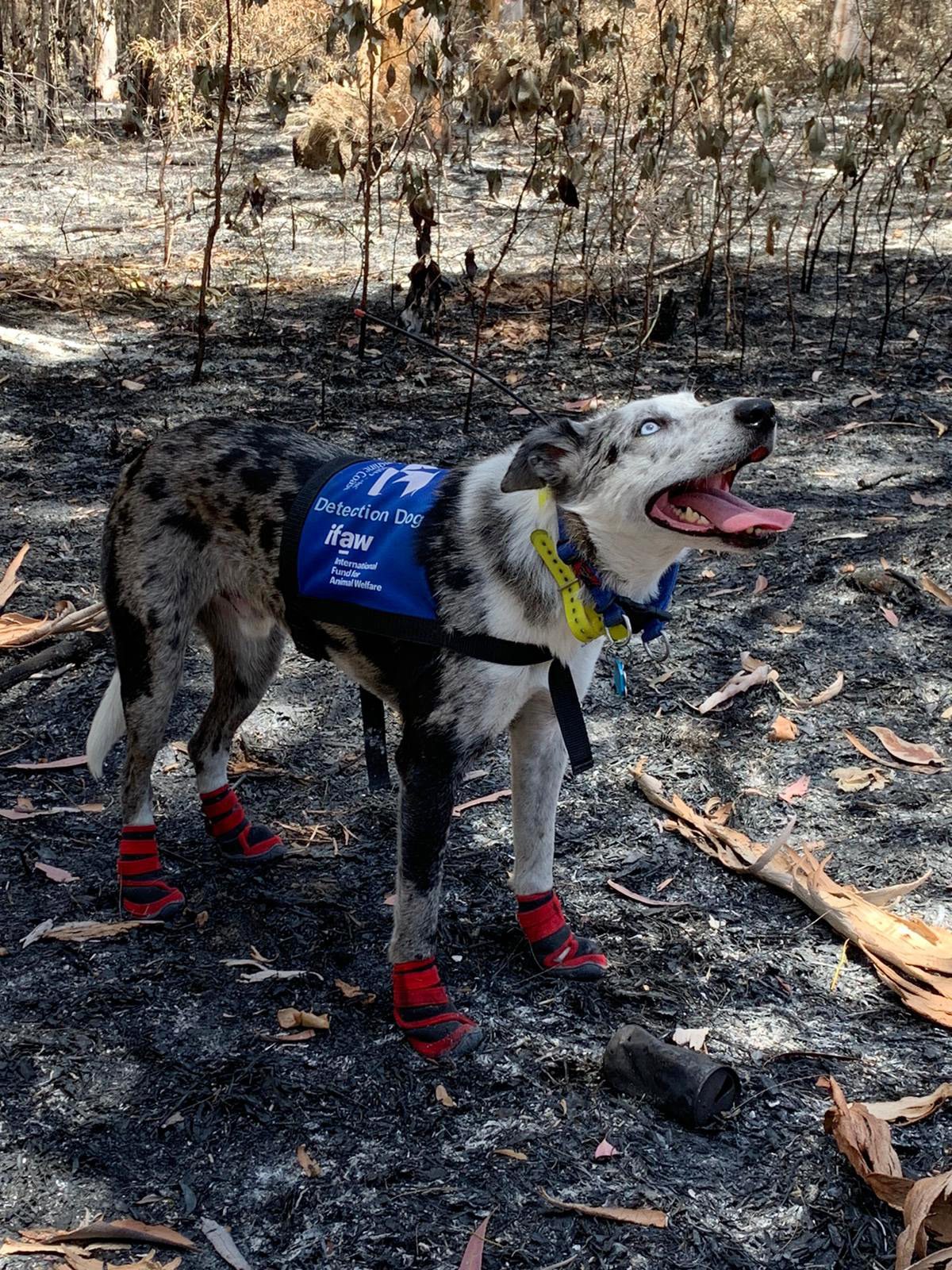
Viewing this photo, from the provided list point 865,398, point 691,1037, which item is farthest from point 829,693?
point 865,398

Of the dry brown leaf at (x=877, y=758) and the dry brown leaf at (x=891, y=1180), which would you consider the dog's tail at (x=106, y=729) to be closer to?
the dry brown leaf at (x=891, y=1180)

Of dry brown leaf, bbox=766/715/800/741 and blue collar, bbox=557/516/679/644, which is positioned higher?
blue collar, bbox=557/516/679/644

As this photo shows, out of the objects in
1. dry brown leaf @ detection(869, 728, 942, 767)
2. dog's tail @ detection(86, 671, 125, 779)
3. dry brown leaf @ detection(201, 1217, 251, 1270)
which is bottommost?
dry brown leaf @ detection(201, 1217, 251, 1270)

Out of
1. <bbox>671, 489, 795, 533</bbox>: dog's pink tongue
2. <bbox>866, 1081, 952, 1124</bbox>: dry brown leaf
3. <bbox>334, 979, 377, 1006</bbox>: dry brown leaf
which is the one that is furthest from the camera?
<bbox>334, 979, 377, 1006</bbox>: dry brown leaf

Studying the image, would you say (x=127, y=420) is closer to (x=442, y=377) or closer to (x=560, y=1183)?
(x=442, y=377)

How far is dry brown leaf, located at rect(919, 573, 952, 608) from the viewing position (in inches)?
227

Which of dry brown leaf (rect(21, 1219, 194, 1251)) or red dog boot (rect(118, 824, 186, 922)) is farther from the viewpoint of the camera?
red dog boot (rect(118, 824, 186, 922))

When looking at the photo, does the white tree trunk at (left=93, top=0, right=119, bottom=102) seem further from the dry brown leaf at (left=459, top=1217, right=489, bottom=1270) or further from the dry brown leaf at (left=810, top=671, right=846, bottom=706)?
the dry brown leaf at (left=459, top=1217, right=489, bottom=1270)

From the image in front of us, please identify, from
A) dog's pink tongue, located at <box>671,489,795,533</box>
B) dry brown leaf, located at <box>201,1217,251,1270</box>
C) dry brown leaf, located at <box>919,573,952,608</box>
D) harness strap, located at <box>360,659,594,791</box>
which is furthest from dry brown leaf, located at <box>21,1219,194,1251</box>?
dry brown leaf, located at <box>919,573,952,608</box>

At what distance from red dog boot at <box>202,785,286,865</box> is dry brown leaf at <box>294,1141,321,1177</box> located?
131 cm

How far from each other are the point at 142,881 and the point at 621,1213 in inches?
71.9

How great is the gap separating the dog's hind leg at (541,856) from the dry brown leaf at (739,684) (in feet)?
5.20

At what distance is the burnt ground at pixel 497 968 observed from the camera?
2.95m

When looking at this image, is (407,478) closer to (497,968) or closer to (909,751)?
(497,968)
